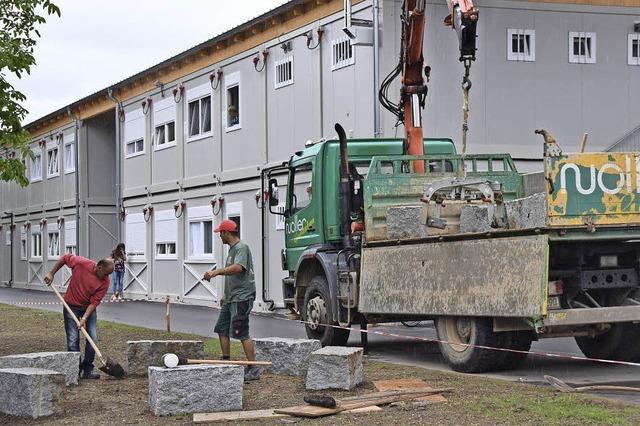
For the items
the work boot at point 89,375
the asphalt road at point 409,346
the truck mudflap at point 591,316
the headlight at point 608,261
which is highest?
the headlight at point 608,261

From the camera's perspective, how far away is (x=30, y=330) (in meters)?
20.1

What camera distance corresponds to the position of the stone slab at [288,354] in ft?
39.3

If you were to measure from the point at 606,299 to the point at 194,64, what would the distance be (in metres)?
19.7

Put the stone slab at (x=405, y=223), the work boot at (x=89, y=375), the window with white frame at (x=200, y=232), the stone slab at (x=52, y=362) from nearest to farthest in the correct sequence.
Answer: the stone slab at (x=52, y=362) → the work boot at (x=89, y=375) → the stone slab at (x=405, y=223) → the window with white frame at (x=200, y=232)

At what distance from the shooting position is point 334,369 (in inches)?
416

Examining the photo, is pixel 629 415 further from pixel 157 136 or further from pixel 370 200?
pixel 157 136

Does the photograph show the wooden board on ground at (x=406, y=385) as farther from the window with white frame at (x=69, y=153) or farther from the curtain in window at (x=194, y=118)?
the window with white frame at (x=69, y=153)

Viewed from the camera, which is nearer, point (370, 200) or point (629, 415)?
point (629, 415)

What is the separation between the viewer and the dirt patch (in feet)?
29.0

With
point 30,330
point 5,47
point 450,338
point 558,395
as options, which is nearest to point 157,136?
point 30,330

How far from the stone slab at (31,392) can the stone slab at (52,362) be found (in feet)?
3.64

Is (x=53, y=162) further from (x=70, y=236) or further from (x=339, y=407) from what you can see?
(x=339, y=407)

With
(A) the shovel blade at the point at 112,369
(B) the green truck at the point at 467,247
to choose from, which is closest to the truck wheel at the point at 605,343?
(B) the green truck at the point at 467,247

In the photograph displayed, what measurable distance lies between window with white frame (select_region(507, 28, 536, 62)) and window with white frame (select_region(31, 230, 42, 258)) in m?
28.7
